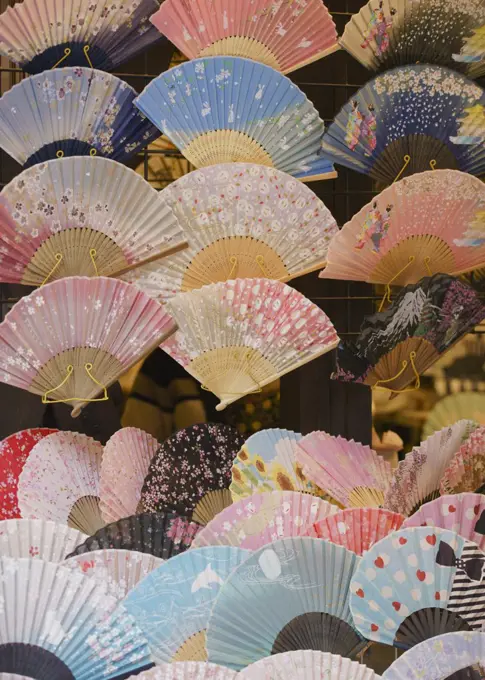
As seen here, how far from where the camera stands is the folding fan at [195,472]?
1.96 m

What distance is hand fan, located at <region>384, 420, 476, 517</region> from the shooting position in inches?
71.0

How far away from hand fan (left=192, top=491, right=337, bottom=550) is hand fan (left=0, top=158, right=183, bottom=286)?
0.48 meters

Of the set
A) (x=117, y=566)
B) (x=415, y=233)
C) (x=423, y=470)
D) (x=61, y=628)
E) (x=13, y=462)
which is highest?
(x=415, y=233)

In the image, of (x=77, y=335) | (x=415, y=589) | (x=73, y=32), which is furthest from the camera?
(x=73, y=32)

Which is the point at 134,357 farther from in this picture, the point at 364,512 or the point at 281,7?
the point at 281,7

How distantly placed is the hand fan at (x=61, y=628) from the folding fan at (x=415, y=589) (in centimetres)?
34

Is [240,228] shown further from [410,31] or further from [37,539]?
[37,539]

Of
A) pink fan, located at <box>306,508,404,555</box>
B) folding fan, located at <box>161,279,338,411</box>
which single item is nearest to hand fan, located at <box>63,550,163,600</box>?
pink fan, located at <box>306,508,404,555</box>

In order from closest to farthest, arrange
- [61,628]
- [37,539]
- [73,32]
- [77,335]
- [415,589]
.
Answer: [61,628]
[415,589]
[37,539]
[77,335]
[73,32]

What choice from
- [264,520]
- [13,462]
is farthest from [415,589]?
[13,462]

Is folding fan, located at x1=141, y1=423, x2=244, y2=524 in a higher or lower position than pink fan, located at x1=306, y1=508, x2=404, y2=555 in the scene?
higher

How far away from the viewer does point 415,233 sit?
1923mm

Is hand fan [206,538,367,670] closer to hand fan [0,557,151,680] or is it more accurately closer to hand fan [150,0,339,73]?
hand fan [0,557,151,680]

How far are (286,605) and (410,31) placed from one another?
1.07 meters
